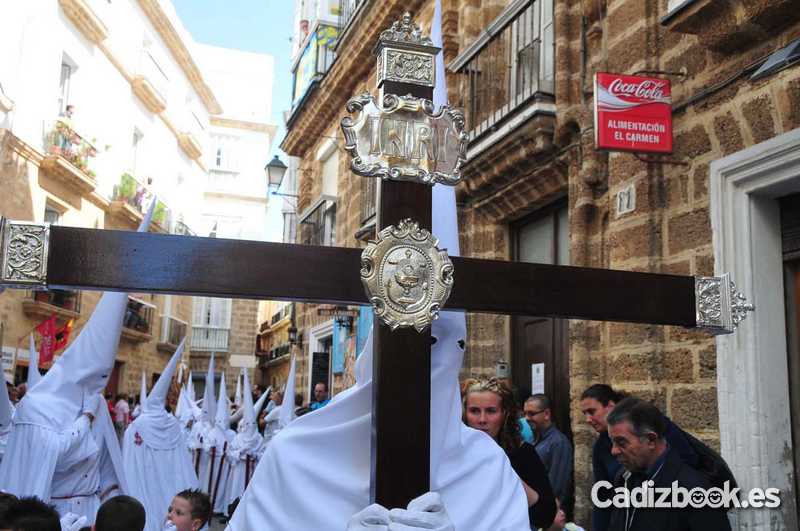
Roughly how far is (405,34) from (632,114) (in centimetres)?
379

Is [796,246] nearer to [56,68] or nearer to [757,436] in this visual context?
[757,436]

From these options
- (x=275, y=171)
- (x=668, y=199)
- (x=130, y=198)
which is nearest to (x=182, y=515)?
(x=668, y=199)

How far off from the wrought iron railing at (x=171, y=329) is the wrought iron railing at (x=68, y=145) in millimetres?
8556

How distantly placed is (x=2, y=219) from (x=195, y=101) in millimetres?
31313

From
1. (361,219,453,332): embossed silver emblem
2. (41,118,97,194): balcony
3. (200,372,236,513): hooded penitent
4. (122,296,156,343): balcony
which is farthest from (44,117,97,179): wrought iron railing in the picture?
(361,219,453,332): embossed silver emblem

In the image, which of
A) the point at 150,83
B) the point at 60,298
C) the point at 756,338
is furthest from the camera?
the point at 150,83

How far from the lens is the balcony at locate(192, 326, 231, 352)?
34125mm

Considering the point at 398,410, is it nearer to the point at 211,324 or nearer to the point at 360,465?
the point at 360,465

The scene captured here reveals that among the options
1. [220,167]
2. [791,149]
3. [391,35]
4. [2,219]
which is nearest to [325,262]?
[391,35]

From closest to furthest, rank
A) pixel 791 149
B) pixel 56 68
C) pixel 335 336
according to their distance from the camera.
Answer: pixel 791 149, pixel 335 336, pixel 56 68

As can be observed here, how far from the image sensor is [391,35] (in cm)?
203

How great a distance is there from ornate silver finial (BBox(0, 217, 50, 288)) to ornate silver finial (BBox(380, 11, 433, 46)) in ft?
2.92

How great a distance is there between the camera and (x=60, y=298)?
18.7m

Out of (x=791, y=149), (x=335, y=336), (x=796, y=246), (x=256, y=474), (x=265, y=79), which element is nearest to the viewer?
(x=256, y=474)
